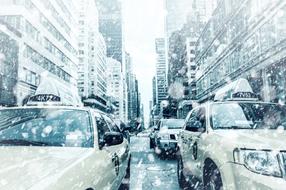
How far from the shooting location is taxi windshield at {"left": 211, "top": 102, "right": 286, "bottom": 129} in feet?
18.2

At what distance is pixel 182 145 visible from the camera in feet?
25.7

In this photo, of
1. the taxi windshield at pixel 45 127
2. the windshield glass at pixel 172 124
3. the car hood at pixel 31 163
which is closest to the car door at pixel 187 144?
the taxi windshield at pixel 45 127

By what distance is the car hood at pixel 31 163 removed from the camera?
265cm

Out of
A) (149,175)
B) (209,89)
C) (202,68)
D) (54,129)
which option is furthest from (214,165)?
(202,68)

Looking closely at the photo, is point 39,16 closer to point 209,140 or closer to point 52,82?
point 52,82

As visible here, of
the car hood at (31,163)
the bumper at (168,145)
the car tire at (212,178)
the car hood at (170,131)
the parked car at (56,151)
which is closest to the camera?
the car hood at (31,163)

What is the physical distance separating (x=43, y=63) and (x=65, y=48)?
1377 cm

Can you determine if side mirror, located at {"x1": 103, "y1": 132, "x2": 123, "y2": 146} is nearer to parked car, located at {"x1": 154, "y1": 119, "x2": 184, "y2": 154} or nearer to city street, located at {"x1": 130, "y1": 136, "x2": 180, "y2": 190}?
city street, located at {"x1": 130, "y1": 136, "x2": 180, "y2": 190}

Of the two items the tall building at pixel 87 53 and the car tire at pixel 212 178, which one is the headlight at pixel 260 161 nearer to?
the car tire at pixel 212 178

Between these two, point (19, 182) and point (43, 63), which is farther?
point (43, 63)

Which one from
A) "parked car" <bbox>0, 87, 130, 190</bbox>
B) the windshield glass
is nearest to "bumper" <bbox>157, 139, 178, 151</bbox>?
the windshield glass

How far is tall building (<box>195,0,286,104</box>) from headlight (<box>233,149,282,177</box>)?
22916 millimetres

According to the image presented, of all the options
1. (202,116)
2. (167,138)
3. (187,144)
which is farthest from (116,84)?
(202,116)

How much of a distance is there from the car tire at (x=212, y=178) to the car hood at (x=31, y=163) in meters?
1.78
